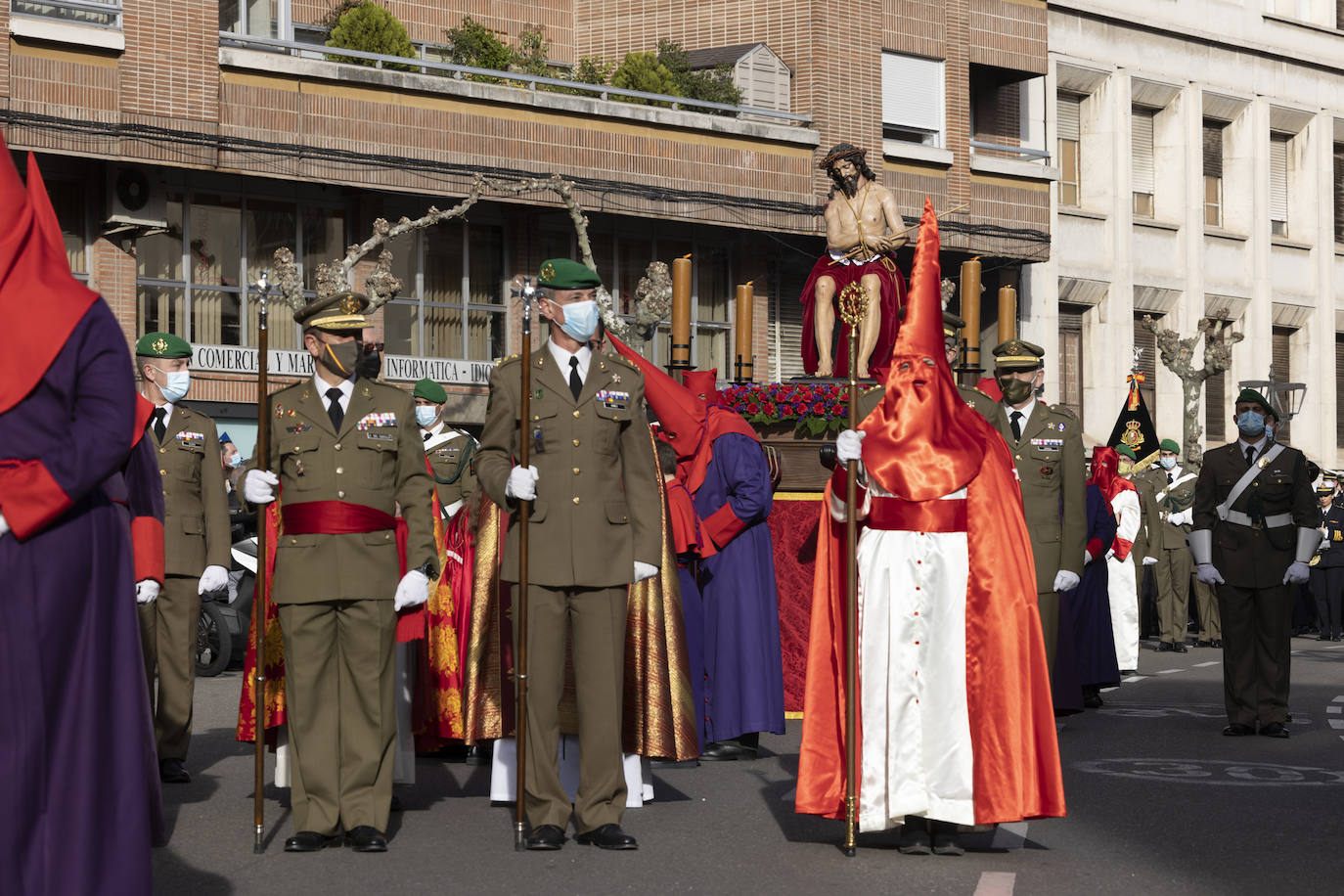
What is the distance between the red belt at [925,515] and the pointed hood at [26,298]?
3.75 meters

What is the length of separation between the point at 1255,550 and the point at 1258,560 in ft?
0.24

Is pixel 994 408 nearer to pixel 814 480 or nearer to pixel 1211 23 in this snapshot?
pixel 814 480

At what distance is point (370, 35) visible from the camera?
→ 29.8 metres

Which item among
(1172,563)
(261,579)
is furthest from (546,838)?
(1172,563)

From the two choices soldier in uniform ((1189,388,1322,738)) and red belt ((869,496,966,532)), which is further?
soldier in uniform ((1189,388,1322,738))

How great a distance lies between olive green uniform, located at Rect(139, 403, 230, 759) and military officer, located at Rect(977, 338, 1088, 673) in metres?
4.63

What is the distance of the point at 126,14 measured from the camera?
89.3ft

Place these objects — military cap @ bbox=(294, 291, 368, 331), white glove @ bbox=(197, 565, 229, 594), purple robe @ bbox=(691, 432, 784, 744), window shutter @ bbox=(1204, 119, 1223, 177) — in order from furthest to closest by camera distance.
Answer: window shutter @ bbox=(1204, 119, 1223, 177), purple robe @ bbox=(691, 432, 784, 744), white glove @ bbox=(197, 565, 229, 594), military cap @ bbox=(294, 291, 368, 331)

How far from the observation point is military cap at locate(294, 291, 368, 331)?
28.3 ft

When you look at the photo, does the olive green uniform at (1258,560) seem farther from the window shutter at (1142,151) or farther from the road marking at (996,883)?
the window shutter at (1142,151)

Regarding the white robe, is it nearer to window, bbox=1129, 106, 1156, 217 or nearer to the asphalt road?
the asphalt road

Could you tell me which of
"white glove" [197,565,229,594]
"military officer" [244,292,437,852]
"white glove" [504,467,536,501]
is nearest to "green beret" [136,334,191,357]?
"white glove" [197,565,229,594]

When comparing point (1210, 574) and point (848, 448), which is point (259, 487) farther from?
point (1210, 574)

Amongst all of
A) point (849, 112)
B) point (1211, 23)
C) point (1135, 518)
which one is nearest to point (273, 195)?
point (849, 112)
